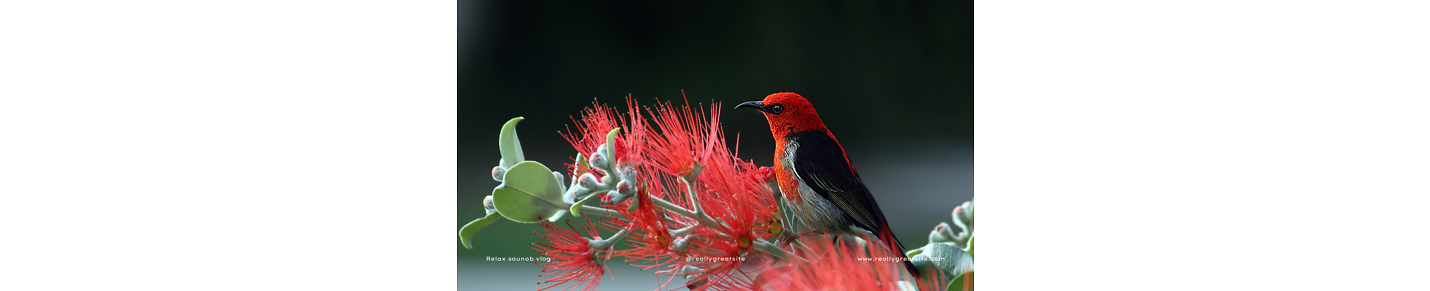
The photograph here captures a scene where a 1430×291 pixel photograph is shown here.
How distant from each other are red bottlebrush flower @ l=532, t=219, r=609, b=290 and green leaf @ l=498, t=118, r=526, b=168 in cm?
12

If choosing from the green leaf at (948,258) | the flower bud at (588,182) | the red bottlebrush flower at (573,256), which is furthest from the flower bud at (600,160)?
the green leaf at (948,258)

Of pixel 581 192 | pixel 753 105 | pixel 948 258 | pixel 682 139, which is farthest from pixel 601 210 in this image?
pixel 948 258

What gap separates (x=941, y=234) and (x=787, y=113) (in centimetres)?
31

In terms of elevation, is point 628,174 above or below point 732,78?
below

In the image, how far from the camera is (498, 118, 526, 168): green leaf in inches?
44.4

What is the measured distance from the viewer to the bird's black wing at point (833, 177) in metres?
1.09

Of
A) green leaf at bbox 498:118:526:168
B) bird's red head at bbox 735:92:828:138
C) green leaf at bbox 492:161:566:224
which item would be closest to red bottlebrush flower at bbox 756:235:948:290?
bird's red head at bbox 735:92:828:138

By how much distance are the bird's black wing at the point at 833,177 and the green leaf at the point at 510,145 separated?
417 millimetres

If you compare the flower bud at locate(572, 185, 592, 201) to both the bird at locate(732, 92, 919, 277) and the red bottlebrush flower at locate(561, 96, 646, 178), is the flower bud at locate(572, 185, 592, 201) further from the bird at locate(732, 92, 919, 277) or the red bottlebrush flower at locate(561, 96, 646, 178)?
the bird at locate(732, 92, 919, 277)

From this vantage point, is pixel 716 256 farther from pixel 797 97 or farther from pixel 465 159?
pixel 465 159

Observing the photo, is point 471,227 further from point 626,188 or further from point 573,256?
point 626,188

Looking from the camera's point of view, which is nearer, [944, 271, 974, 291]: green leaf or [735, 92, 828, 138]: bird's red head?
[944, 271, 974, 291]: green leaf

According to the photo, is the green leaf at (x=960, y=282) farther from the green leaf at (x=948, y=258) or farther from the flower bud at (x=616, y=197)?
the flower bud at (x=616, y=197)

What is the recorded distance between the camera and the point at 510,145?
114 centimetres
